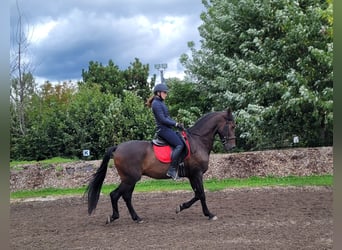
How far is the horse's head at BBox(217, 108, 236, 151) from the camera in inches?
316

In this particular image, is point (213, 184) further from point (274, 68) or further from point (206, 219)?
point (274, 68)

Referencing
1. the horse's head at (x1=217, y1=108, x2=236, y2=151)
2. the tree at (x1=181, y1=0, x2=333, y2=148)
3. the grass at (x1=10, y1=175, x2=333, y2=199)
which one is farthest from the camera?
the tree at (x1=181, y1=0, x2=333, y2=148)

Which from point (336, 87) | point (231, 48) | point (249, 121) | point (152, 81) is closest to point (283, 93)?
point (249, 121)

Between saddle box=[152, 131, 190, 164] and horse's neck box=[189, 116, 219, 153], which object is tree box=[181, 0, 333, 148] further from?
saddle box=[152, 131, 190, 164]

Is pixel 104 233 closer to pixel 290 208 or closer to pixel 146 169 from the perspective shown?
pixel 146 169

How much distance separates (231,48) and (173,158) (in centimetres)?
1242

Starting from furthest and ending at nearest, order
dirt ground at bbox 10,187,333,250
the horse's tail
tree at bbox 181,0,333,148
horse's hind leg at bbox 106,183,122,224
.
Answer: tree at bbox 181,0,333,148, the horse's tail, horse's hind leg at bbox 106,183,122,224, dirt ground at bbox 10,187,333,250

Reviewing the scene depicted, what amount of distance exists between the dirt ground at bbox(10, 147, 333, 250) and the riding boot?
3.06ft

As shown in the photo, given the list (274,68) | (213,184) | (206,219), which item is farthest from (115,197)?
(274,68)

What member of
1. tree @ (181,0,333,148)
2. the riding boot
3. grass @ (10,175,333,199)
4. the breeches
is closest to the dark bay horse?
the riding boot

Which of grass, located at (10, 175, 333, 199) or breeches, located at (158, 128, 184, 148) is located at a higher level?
breeches, located at (158, 128, 184, 148)

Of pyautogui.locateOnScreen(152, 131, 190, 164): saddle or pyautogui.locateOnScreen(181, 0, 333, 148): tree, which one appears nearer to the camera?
pyautogui.locateOnScreen(152, 131, 190, 164): saddle

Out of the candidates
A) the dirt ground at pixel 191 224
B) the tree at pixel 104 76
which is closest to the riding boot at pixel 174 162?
the dirt ground at pixel 191 224

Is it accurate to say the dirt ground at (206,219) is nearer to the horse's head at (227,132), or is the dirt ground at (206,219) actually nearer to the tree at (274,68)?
the horse's head at (227,132)
